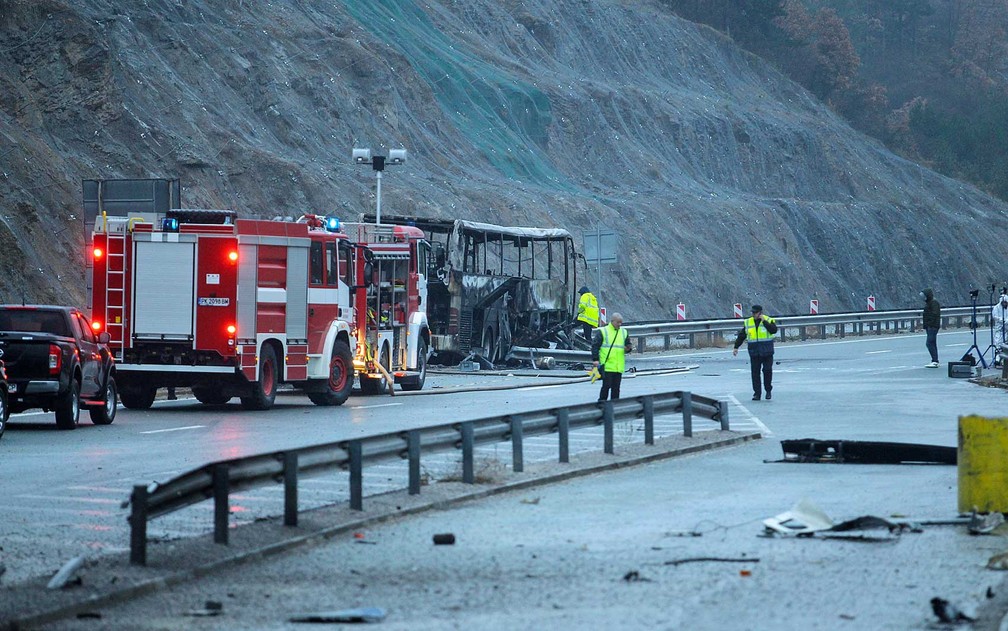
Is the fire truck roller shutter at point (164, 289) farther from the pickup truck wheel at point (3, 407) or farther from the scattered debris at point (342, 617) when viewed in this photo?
the scattered debris at point (342, 617)

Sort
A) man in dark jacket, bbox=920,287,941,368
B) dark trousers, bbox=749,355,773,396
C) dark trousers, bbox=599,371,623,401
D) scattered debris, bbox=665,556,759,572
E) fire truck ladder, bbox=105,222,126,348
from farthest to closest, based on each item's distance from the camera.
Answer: man in dark jacket, bbox=920,287,941,368
dark trousers, bbox=749,355,773,396
fire truck ladder, bbox=105,222,126,348
dark trousers, bbox=599,371,623,401
scattered debris, bbox=665,556,759,572

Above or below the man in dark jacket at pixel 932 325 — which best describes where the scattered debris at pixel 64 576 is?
below

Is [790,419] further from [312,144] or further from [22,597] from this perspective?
[312,144]

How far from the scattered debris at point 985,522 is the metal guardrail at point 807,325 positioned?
3020 cm

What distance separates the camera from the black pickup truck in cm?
2078

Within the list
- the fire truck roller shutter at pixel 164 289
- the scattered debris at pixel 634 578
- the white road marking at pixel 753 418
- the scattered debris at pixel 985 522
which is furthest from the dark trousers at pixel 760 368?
the scattered debris at pixel 634 578

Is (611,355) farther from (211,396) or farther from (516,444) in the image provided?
(516,444)

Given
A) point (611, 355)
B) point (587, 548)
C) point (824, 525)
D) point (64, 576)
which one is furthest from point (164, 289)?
point (64, 576)

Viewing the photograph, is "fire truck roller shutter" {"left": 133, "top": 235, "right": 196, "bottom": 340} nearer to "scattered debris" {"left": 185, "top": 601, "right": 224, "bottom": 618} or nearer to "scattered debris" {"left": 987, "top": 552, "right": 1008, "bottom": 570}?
"scattered debris" {"left": 185, "top": 601, "right": 224, "bottom": 618}

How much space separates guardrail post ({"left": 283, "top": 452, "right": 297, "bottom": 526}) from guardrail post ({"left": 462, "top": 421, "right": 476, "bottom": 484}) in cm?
304

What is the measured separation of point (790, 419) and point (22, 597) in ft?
54.9

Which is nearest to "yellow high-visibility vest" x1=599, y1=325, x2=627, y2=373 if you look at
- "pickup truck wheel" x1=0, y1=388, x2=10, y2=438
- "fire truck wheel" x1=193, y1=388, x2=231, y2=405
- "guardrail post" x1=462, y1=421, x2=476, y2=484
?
"fire truck wheel" x1=193, y1=388, x2=231, y2=405

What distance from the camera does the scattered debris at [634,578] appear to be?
9673 mm

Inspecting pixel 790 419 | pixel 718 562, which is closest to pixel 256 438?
pixel 790 419
